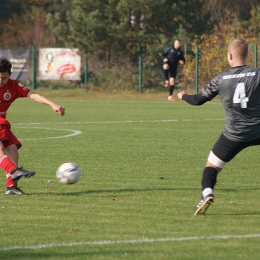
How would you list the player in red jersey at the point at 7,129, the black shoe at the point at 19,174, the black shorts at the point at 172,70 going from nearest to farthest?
the black shoe at the point at 19,174, the player in red jersey at the point at 7,129, the black shorts at the point at 172,70

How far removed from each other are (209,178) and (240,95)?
90 centimetres

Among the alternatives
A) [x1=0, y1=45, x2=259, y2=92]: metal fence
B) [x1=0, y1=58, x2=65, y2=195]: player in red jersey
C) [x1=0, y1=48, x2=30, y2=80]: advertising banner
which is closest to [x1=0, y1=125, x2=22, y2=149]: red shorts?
[x1=0, y1=58, x2=65, y2=195]: player in red jersey

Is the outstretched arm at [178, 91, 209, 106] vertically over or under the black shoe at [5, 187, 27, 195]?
over

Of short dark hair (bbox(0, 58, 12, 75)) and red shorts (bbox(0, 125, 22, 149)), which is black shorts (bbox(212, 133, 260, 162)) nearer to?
short dark hair (bbox(0, 58, 12, 75))

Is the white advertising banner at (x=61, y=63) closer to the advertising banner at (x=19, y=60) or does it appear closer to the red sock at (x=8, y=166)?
the advertising banner at (x=19, y=60)

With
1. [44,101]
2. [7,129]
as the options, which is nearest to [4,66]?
[44,101]

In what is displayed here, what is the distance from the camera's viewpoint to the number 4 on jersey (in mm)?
7117

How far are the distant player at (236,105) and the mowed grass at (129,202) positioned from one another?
43 centimetres

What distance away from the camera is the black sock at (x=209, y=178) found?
730cm

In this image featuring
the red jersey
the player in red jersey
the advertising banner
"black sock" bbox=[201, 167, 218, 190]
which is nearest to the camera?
Result: "black sock" bbox=[201, 167, 218, 190]

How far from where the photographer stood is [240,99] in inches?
280

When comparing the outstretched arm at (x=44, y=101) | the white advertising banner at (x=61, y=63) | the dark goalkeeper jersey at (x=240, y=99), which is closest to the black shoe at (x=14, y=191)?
the outstretched arm at (x=44, y=101)

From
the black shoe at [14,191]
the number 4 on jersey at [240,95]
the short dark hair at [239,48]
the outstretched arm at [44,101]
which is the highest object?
the short dark hair at [239,48]

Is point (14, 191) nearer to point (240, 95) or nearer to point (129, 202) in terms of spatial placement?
point (129, 202)
